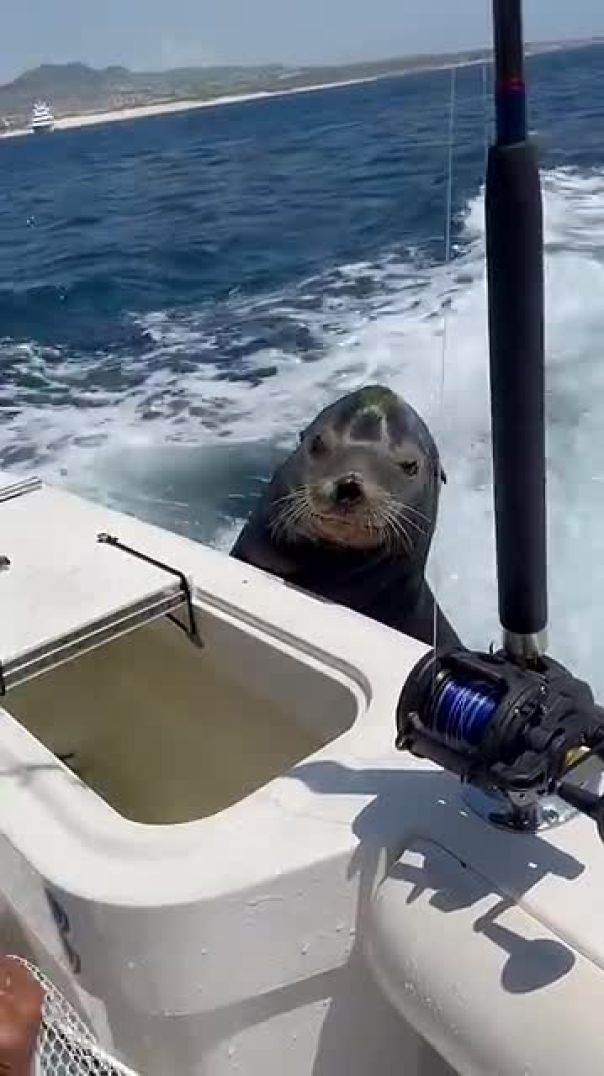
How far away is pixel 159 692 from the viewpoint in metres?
2.89

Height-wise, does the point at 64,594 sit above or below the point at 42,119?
above

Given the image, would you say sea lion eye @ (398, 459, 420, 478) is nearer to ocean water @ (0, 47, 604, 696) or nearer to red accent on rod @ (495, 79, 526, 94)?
ocean water @ (0, 47, 604, 696)

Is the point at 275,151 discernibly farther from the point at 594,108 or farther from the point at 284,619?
the point at 284,619

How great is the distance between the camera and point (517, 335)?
154cm

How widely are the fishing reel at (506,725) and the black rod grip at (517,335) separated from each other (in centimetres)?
19

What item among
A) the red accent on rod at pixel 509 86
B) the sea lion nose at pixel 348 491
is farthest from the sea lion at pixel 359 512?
the red accent on rod at pixel 509 86

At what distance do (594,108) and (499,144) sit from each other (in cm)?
2225

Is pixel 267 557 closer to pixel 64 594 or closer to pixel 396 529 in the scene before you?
pixel 396 529

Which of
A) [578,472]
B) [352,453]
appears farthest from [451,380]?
[352,453]

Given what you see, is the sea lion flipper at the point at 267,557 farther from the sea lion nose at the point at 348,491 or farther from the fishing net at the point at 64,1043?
the fishing net at the point at 64,1043

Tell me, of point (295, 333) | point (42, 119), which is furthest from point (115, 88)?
point (295, 333)

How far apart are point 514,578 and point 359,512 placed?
1.91 meters

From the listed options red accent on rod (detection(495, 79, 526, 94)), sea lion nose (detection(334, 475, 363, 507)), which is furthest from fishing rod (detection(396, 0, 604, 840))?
sea lion nose (detection(334, 475, 363, 507))

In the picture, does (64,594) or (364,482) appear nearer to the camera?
(64,594)
